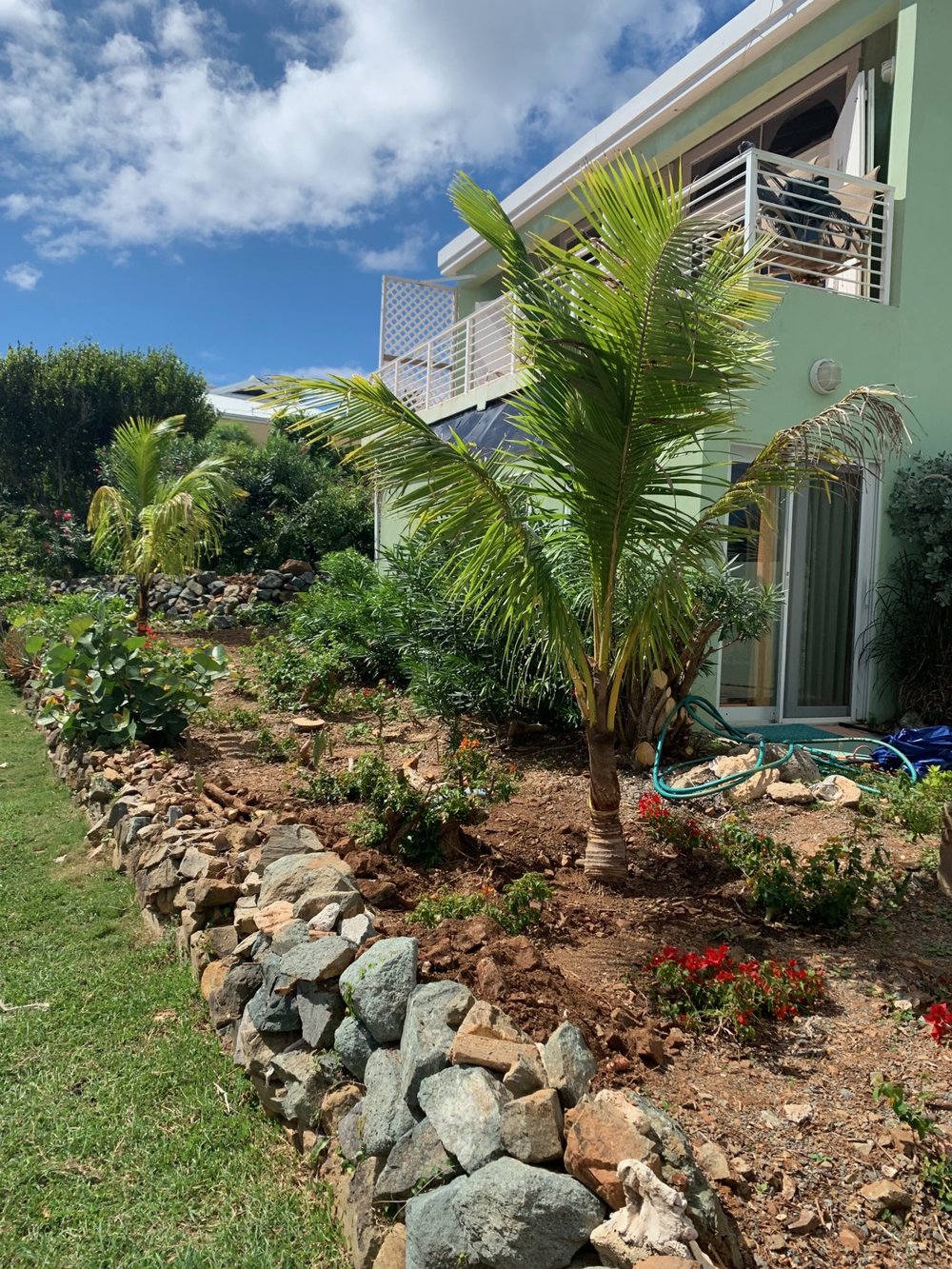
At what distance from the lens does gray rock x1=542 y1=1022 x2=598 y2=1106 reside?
2.09 metres

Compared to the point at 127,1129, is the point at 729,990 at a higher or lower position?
higher

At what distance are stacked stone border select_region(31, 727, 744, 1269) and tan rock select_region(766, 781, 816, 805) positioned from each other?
8.54ft

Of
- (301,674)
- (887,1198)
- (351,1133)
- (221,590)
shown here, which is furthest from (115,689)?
(221,590)

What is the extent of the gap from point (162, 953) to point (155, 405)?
21702 mm

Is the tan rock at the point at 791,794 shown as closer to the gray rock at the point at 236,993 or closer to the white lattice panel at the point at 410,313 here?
the gray rock at the point at 236,993

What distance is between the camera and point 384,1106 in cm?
235

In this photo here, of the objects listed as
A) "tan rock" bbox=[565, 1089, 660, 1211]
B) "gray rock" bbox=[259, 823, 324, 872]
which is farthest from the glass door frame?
"tan rock" bbox=[565, 1089, 660, 1211]

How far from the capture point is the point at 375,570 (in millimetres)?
9859

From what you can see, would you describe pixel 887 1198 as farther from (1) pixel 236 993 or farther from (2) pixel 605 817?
(1) pixel 236 993

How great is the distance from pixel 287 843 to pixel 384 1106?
172cm

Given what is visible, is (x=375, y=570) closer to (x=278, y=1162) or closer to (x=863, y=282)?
(x=863, y=282)

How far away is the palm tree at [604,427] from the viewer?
337 cm

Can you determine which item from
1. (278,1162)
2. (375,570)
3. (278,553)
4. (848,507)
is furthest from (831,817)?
Answer: (278,553)

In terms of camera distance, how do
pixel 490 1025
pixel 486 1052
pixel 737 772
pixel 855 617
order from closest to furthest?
pixel 486 1052 < pixel 490 1025 < pixel 737 772 < pixel 855 617
